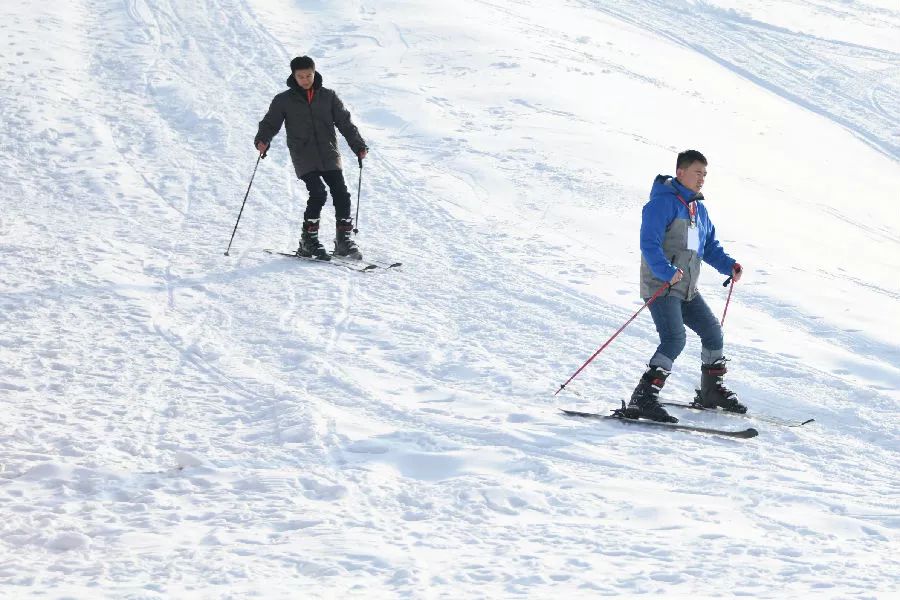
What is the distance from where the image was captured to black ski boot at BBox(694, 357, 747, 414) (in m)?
6.51

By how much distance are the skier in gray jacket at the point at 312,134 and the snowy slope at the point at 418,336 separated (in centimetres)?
45

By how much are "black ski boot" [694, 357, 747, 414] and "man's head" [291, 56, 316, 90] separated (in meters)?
4.17

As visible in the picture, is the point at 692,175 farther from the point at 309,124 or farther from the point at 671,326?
the point at 309,124

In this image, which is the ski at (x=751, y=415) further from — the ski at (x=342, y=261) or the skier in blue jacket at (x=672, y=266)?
the ski at (x=342, y=261)

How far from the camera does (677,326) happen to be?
624 centimetres

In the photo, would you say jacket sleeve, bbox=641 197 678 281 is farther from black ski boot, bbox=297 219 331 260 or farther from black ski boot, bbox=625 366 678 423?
black ski boot, bbox=297 219 331 260

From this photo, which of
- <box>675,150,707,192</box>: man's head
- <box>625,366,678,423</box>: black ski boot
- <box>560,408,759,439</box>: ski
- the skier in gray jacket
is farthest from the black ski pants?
<box>625,366,678,423</box>: black ski boot

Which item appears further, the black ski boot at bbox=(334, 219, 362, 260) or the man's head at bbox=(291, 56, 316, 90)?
the black ski boot at bbox=(334, 219, 362, 260)

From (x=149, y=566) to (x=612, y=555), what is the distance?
73.3 inches

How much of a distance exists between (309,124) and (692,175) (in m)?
3.88

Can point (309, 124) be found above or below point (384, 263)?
above

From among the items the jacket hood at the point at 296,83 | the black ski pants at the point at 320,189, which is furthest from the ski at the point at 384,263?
the jacket hood at the point at 296,83

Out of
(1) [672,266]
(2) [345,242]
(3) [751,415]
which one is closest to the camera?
(1) [672,266]

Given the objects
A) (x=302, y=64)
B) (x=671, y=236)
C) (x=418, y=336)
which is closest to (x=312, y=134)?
(x=302, y=64)
